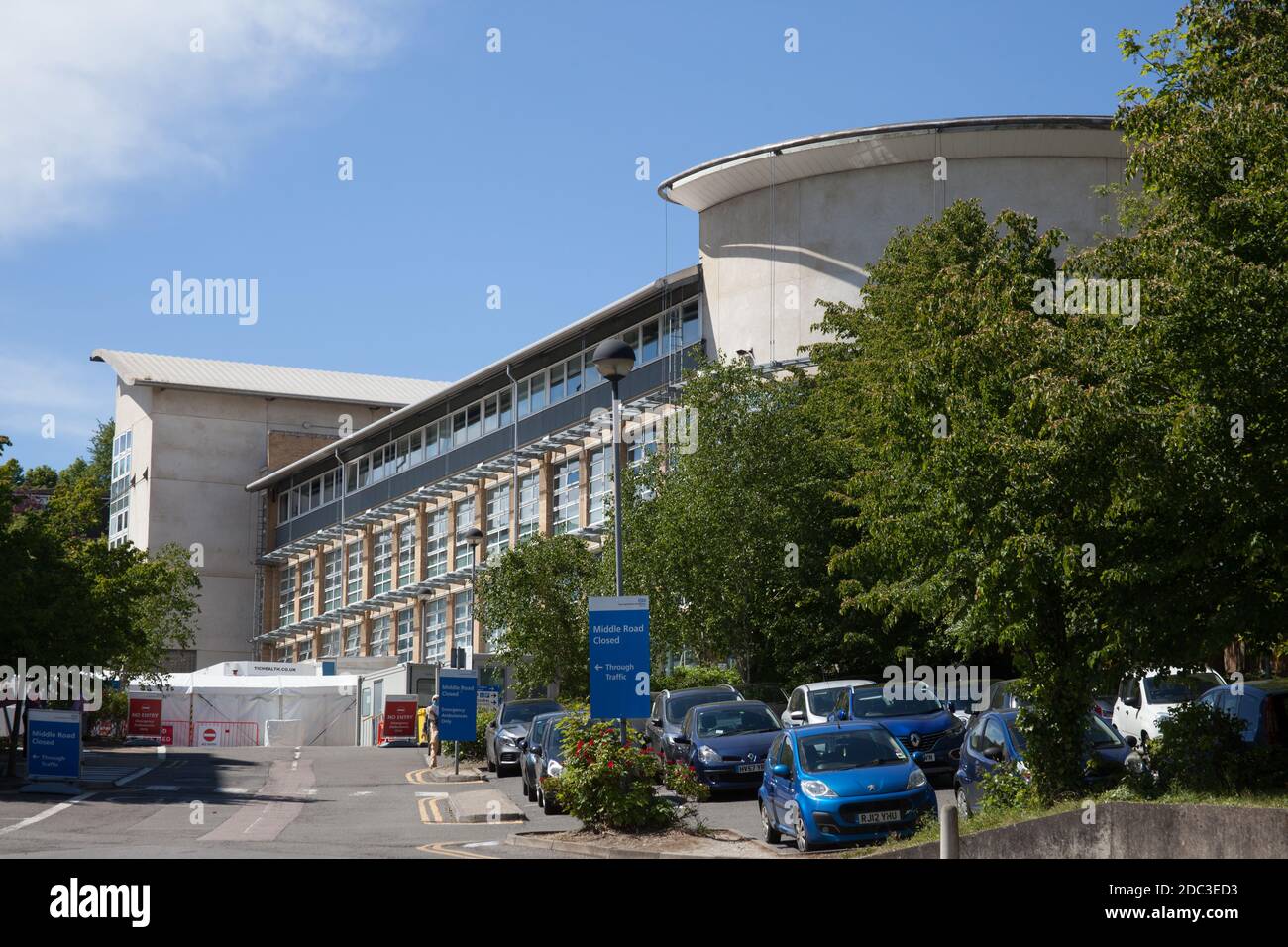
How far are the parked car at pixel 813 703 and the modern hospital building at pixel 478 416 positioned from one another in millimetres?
19286

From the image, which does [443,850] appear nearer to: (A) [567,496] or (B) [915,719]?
(B) [915,719]

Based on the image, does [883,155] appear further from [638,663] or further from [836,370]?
[638,663]

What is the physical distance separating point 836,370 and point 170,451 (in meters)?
52.7

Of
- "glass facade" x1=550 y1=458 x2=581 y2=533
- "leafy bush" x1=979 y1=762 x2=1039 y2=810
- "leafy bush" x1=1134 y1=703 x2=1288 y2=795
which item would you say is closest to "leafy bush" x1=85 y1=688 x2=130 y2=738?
"glass facade" x1=550 y1=458 x2=581 y2=533

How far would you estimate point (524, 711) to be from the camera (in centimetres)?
3484

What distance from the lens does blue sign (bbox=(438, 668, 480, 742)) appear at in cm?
3441

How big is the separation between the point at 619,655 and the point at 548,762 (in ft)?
21.0

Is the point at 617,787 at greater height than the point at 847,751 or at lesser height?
lesser

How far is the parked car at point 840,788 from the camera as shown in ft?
53.2

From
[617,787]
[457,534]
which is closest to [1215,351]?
[617,787]

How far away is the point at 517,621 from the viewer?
40.9m

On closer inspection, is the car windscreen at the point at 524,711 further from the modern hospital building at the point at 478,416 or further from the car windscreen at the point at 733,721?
the modern hospital building at the point at 478,416

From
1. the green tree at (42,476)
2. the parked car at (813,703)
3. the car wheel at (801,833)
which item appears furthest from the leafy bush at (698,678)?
the green tree at (42,476)
